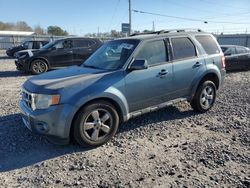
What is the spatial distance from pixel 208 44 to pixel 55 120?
4.04 metres

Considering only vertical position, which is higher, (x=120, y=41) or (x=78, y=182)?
(x=120, y=41)

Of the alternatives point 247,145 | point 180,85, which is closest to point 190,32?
point 180,85

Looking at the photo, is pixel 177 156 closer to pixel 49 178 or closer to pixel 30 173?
pixel 49 178

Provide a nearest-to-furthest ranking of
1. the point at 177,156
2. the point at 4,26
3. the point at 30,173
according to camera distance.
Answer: the point at 30,173 < the point at 177,156 < the point at 4,26

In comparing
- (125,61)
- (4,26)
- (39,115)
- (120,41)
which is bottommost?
(39,115)

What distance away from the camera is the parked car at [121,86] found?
4.19 metres

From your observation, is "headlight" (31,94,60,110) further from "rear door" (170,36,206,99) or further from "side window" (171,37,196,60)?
"side window" (171,37,196,60)

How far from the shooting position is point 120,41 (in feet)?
18.2

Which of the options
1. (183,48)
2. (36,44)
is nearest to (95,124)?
(183,48)

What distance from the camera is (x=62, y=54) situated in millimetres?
13102

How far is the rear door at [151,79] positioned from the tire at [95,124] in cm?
47

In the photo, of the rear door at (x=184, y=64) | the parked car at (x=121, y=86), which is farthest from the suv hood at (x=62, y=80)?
the rear door at (x=184, y=64)

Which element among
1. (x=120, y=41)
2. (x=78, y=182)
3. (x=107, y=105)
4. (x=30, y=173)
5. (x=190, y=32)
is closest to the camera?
(x=78, y=182)

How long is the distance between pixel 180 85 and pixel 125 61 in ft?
4.69
